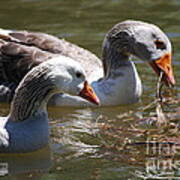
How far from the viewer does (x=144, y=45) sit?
11453 millimetres

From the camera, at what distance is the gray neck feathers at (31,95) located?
31.1 ft

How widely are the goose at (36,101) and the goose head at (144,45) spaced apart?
1.91m

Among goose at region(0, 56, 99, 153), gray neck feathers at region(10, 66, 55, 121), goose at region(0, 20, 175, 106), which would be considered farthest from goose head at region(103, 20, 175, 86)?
gray neck feathers at region(10, 66, 55, 121)

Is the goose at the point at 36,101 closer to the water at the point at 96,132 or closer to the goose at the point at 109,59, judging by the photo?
the water at the point at 96,132

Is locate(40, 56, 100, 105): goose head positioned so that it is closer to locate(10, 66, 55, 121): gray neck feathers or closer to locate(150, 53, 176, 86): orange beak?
locate(10, 66, 55, 121): gray neck feathers

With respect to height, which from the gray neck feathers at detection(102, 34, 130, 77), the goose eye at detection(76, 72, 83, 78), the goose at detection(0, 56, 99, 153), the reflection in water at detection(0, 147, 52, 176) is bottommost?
the reflection in water at detection(0, 147, 52, 176)

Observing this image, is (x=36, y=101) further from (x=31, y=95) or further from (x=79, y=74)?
(x=79, y=74)

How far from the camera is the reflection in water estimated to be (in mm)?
9164

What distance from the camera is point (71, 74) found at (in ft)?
31.0

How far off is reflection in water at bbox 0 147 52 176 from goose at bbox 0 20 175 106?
6.96ft

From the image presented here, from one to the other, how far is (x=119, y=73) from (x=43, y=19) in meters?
4.21

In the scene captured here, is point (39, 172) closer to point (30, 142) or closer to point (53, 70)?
point (30, 142)

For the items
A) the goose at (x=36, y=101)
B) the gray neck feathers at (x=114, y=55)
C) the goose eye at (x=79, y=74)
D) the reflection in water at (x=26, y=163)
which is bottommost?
the reflection in water at (x=26, y=163)

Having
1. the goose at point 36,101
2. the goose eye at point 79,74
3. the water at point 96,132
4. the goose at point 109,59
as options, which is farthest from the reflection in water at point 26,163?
the goose at point 109,59
